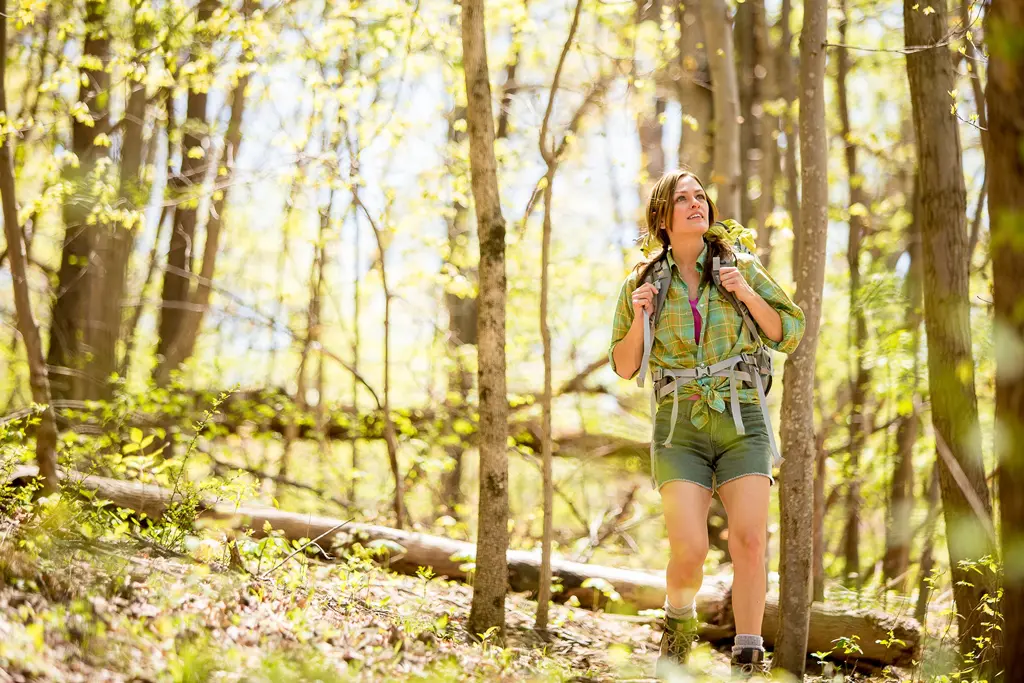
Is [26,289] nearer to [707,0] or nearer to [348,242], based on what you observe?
[707,0]

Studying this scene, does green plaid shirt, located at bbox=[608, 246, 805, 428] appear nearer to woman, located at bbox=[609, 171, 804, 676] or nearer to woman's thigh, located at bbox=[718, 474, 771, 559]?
woman, located at bbox=[609, 171, 804, 676]

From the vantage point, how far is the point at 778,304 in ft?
13.0

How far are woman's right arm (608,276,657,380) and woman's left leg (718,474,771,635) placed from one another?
0.70 metres

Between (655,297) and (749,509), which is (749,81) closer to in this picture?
(655,297)

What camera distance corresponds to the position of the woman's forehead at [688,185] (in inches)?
160

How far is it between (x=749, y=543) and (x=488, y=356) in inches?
59.3

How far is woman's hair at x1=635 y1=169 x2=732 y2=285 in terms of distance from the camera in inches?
161

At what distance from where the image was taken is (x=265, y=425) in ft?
34.7

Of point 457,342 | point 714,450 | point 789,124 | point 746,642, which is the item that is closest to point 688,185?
point 714,450

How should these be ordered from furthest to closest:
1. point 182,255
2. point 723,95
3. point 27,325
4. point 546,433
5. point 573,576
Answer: point 182,255
point 723,95
point 573,576
point 27,325
point 546,433

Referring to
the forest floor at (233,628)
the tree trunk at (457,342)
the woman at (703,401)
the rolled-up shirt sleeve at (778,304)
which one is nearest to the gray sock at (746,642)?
the woman at (703,401)

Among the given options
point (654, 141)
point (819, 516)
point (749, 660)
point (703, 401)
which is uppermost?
point (654, 141)

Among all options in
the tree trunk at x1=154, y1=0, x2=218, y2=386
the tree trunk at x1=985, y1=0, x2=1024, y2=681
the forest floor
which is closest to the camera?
the tree trunk at x1=985, y1=0, x2=1024, y2=681

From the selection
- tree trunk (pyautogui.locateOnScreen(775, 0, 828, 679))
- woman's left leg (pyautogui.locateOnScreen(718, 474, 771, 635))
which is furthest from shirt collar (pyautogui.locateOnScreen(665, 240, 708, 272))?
woman's left leg (pyautogui.locateOnScreen(718, 474, 771, 635))
